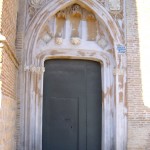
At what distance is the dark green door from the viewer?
8.22 metres

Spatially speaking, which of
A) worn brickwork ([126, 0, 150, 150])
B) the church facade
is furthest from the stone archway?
worn brickwork ([126, 0, 150, 150])

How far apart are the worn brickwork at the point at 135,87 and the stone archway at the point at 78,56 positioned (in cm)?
18

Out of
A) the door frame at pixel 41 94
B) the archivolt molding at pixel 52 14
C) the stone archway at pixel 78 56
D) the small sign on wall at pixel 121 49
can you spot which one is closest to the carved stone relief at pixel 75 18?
the stone archway at pixel 78 56

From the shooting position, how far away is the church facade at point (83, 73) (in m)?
7.87

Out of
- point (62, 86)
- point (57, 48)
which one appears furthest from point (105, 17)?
point (62, 86)

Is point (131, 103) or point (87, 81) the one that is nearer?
point (131, 103)

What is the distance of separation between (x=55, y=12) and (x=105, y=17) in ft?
4.30

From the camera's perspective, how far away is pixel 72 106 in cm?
839

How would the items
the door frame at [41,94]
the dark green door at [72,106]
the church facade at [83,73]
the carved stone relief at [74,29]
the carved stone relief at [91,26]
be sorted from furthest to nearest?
1. the carved stone relief at [91,26]
2. the carved stone relief at [74,29]
3. the dark green door at [72,106]
4. the church facade at [83,73]
5. the door frame at [41,94]

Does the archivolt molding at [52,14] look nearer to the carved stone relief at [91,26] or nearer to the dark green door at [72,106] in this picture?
the carved stone relief at [91,26]

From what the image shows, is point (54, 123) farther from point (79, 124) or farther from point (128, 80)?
point (128, 80)

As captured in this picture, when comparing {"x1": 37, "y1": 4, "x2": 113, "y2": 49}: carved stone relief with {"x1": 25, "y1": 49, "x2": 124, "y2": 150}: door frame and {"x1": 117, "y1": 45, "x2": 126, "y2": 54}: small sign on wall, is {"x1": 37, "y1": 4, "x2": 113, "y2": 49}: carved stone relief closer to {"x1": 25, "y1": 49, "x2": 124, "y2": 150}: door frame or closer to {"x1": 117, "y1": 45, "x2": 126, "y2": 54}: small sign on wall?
{"x1": 25, "y1": 49, "x2": 124, "y2": 150}: door frame

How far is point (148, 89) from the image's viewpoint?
812 centimetres

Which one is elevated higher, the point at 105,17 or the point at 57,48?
the point at 105,17
